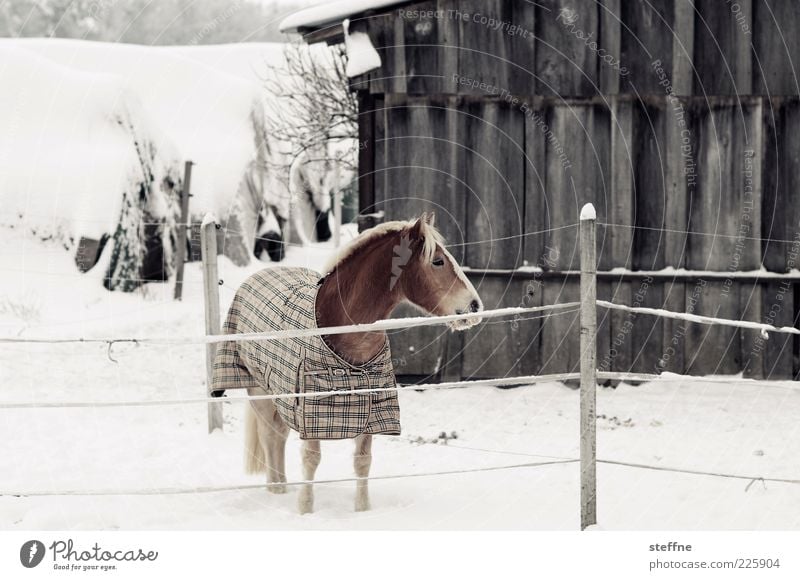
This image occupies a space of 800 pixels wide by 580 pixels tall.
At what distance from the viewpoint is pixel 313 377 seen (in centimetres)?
432

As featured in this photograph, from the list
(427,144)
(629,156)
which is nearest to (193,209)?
(427,144)

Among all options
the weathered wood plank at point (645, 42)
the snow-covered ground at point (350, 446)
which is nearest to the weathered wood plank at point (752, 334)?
the snow-covered ground at point (350, 446)

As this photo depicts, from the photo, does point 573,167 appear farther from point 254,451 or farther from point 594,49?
point 254,451

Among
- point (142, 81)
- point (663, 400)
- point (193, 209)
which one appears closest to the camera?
point (663, 400)

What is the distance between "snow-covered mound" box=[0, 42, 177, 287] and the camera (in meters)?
10.2

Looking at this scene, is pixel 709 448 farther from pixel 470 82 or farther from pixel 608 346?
pixel 470 82

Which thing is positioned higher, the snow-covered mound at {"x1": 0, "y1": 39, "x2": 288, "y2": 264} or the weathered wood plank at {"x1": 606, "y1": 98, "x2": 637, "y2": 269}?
the snow-covered mound at {"x1": 0, "y1": 39, "x2": 288, "y2": 264}

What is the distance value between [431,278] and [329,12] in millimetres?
4147

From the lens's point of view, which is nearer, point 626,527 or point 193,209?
point 626,527

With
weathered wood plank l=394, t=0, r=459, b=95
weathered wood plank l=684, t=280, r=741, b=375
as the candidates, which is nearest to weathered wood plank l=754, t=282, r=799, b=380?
weathered wood plank l=684, t=280, r=741, b=375

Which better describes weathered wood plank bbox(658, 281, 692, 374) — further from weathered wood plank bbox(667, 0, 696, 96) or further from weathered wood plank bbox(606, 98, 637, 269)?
weathered wood plank bbox(667, 0, 696, 96)

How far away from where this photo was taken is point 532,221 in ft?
25.4

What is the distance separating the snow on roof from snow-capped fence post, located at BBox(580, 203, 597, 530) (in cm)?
409

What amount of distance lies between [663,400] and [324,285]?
416cm
